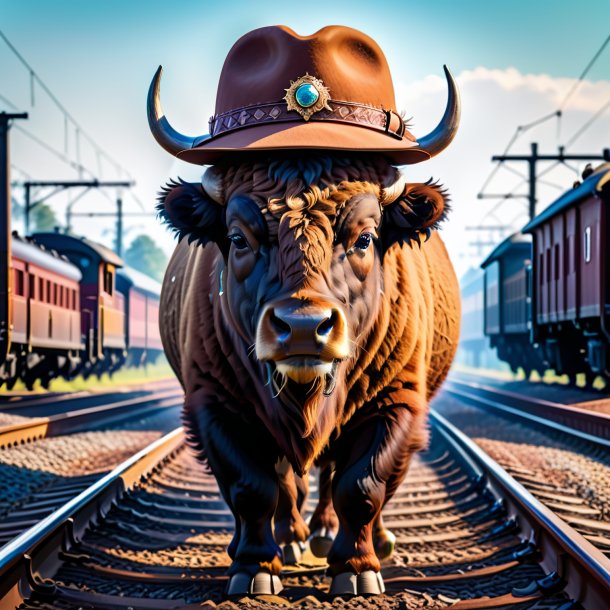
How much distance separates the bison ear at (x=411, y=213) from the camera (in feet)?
13.9

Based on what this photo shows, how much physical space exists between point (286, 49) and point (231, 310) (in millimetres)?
1308

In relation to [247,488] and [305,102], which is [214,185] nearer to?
[305,102]

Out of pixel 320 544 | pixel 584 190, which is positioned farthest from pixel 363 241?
pixel 584 190

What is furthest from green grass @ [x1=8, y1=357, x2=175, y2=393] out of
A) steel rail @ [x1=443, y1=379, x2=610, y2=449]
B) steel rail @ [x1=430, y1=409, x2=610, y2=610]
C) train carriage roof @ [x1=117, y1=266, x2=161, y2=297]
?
steel rail @ [x1=430, y1=409, x2=610, y2=610]

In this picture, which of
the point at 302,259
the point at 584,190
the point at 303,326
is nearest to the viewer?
the point at 303,326

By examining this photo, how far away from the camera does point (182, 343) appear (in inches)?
205

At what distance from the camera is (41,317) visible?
67.9 feet

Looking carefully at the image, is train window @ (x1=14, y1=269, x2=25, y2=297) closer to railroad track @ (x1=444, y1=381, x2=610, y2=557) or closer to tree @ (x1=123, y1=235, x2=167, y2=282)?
railroad track @ (x1=444, y1=381, x2=610, y2=557)

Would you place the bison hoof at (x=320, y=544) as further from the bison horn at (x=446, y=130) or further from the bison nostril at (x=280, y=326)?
the bison horn at (x=446, y=130)

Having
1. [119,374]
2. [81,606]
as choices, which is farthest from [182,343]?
[119,374]

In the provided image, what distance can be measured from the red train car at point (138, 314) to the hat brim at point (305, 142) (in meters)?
30.7

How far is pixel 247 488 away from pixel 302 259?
3.95 feet

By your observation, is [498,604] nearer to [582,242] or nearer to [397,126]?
[397,126]

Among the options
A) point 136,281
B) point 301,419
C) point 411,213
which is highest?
point 136,281
